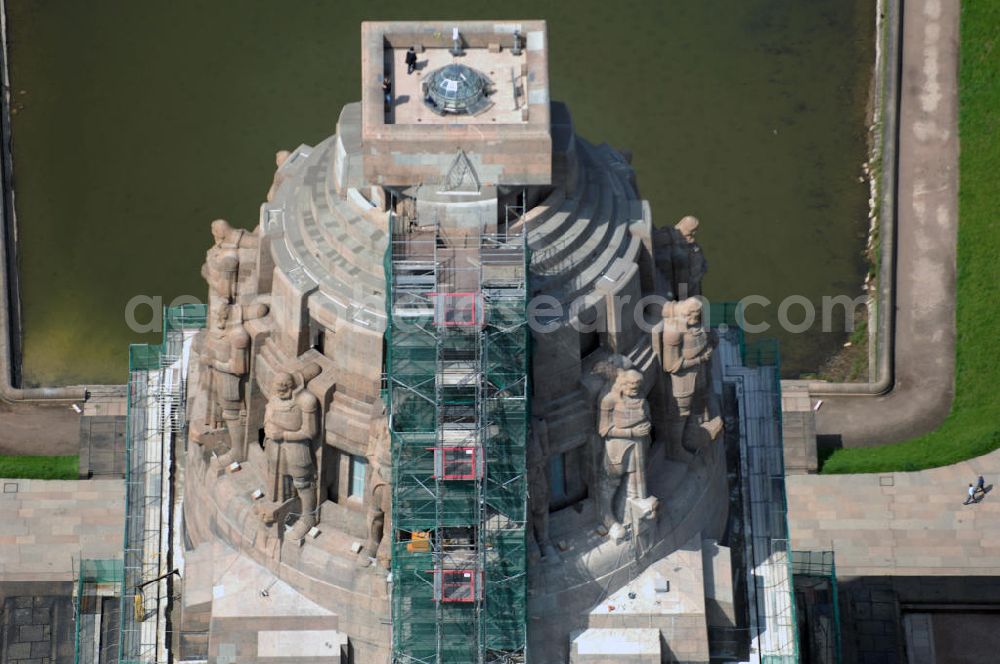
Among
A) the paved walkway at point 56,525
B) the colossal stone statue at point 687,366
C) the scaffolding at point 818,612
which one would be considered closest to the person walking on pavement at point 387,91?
the colossal stone statue at point 687,366

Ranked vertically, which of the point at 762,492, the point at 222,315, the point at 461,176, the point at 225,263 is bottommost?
the point at 762,492

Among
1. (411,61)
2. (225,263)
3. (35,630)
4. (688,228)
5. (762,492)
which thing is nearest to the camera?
(411,61)

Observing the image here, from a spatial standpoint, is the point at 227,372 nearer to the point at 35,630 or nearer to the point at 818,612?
the point at 35,630

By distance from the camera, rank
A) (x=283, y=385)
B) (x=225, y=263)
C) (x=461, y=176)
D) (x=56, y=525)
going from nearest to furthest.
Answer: (x=461, y=176), (x=283, y=385), (x=225, y=263), (x=56, y=525)

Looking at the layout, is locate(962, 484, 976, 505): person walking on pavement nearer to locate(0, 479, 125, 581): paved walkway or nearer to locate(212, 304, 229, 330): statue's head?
locate(0, 479, 125, 581): paved walkway

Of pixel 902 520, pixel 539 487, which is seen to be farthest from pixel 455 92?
pixel 902 520

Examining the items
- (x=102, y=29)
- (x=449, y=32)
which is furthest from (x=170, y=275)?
(x=449, y=32)

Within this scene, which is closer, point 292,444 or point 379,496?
point 379,496

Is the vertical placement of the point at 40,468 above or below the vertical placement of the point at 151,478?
above
